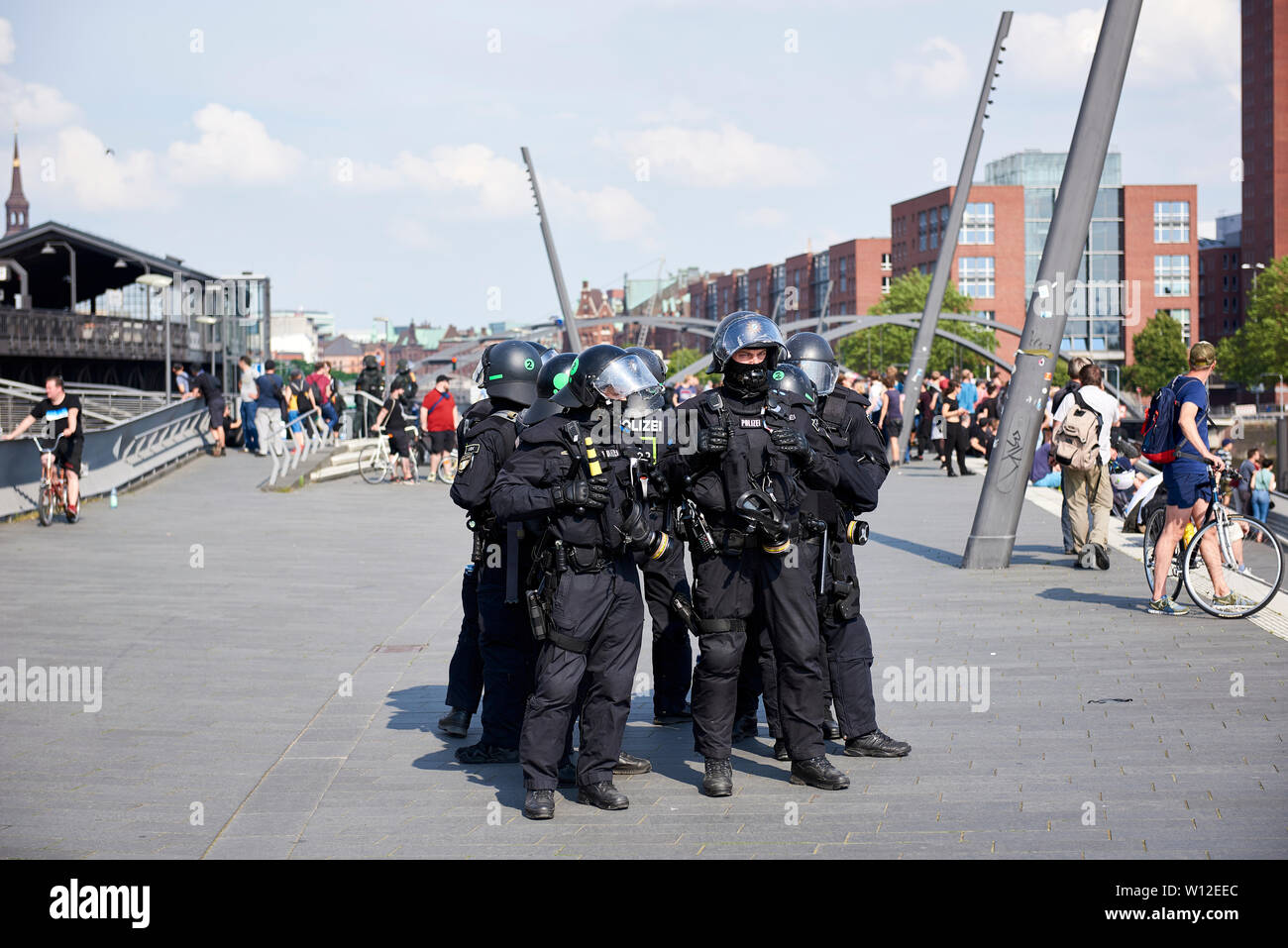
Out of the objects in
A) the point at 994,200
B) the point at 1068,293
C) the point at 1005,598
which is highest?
the point at 994,200

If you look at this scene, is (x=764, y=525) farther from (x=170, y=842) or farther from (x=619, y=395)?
(x=170, y=842)

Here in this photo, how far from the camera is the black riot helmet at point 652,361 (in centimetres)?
584

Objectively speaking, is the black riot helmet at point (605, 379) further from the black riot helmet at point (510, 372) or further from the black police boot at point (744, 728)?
the black police boot at point (744, 728)

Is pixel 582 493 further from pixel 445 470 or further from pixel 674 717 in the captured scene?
pixel 445 470

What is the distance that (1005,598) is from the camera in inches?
410

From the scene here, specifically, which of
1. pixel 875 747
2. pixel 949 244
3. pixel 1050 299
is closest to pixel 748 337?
pixel 875 747

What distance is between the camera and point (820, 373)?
6305 millimetres

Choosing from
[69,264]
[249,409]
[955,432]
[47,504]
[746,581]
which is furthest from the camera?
[69,264]

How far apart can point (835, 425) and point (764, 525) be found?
2.44 ft

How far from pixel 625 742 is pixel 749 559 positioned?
126 cm

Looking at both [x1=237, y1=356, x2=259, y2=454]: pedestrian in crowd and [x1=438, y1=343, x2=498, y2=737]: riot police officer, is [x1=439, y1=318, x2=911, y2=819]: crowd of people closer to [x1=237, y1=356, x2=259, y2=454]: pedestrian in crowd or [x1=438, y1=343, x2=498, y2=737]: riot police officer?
[x1=438, y1=343, x2=498, y2=737]: riot police officer

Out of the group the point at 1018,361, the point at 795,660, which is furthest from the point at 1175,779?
the point at 1018,361

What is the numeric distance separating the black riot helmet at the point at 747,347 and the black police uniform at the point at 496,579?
3.11 feet

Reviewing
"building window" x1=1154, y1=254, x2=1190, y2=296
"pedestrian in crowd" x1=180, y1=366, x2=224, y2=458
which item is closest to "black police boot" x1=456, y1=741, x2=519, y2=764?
"pedestrian in crowd" x1=180, y1=366, x2=224, y2=458
